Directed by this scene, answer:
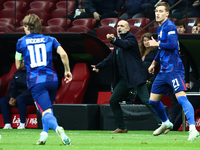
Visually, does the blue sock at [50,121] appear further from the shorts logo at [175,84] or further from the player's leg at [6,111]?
the player's leg at [6,111]

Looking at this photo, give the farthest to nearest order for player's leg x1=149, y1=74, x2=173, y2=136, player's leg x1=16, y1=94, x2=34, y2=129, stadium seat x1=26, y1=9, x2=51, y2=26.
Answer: stadium seat x1=26, y1=9, x2=51, y2=26, player's leg x1=16, y1=94, x2=34, y2=129, player's leg x1=149, y1=74, x2=173, y2=136

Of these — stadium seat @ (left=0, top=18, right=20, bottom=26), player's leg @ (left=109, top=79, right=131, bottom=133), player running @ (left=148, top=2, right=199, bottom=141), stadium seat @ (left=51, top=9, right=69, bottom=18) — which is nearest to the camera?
player running @ (left=148, top=2, right=199, bottom=141)

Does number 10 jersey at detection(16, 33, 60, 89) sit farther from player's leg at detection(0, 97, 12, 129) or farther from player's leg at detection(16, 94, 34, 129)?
player's leg at detection(0, 97, 12, 129)

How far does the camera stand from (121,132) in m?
7.35

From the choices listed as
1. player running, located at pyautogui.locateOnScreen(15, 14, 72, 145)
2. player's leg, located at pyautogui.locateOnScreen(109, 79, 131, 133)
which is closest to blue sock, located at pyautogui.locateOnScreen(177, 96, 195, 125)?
player running, located at pyautogui.locateOnScreen(15, 14, 72, 145)

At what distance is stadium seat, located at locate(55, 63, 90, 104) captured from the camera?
10008mm

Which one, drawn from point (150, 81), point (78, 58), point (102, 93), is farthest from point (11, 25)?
point (150, 81)

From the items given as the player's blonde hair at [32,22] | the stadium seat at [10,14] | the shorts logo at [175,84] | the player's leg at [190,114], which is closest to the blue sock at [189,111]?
the player's leg at [190,114]

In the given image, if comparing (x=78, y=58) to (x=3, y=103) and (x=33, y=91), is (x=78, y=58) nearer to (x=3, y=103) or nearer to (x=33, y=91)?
(x=3, y=103)

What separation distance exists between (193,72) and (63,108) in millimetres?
3179

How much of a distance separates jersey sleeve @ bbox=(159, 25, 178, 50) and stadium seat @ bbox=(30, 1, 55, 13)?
816 cm

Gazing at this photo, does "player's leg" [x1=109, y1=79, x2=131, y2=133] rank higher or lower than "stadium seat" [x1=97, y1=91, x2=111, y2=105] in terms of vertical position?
higher

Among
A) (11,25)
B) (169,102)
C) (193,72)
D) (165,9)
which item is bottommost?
(169,102)

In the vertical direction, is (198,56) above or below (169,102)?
above
